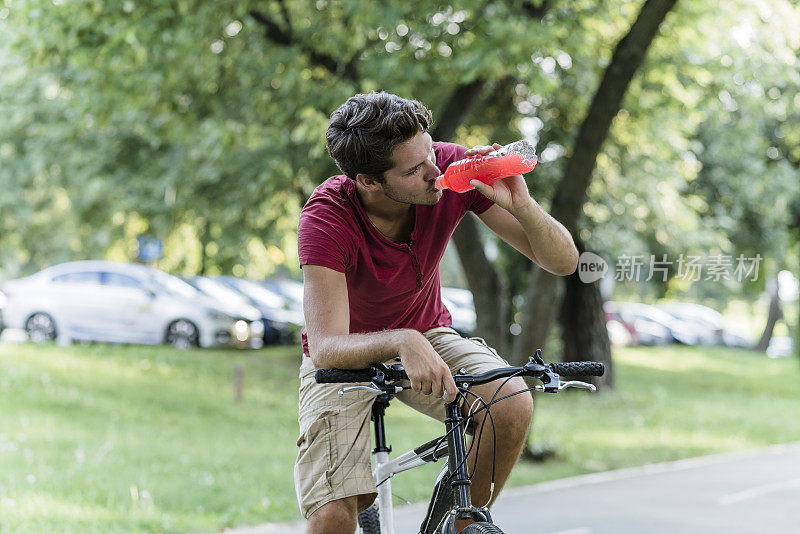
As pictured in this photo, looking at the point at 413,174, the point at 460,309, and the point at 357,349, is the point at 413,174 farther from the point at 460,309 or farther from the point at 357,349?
the point at 460,309

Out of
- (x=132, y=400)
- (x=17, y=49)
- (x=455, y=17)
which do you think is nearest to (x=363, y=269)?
(x=455, y=17)

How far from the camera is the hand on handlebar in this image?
2602 millimetres

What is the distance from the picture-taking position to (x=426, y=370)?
8.53 ft

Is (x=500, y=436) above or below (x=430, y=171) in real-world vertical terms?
below

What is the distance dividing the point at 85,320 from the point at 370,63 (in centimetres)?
1035

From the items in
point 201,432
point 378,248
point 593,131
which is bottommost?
point 201,432

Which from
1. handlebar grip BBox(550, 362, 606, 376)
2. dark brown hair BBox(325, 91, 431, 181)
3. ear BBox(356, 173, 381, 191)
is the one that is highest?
dark brown hair BBox(325, 91, 431, 181)

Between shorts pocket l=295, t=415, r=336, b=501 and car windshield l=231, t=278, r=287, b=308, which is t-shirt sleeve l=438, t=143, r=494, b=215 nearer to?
shorts pocket l=295, t=415, r=336, b=501

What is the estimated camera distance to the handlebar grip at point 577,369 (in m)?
2.73

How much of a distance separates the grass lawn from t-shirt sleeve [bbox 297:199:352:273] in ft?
12.6

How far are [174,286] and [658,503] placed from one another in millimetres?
12896

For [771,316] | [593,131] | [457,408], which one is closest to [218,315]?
[593,131]

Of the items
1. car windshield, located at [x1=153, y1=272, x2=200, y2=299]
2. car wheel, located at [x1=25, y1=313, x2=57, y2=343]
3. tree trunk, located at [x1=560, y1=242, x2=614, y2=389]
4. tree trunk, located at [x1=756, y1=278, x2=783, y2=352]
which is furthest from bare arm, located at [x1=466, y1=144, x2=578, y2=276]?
tree trunk, located at [x1=756, y1=278, x2=783, y2=352]

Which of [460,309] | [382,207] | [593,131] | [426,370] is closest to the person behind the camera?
[426,370]
